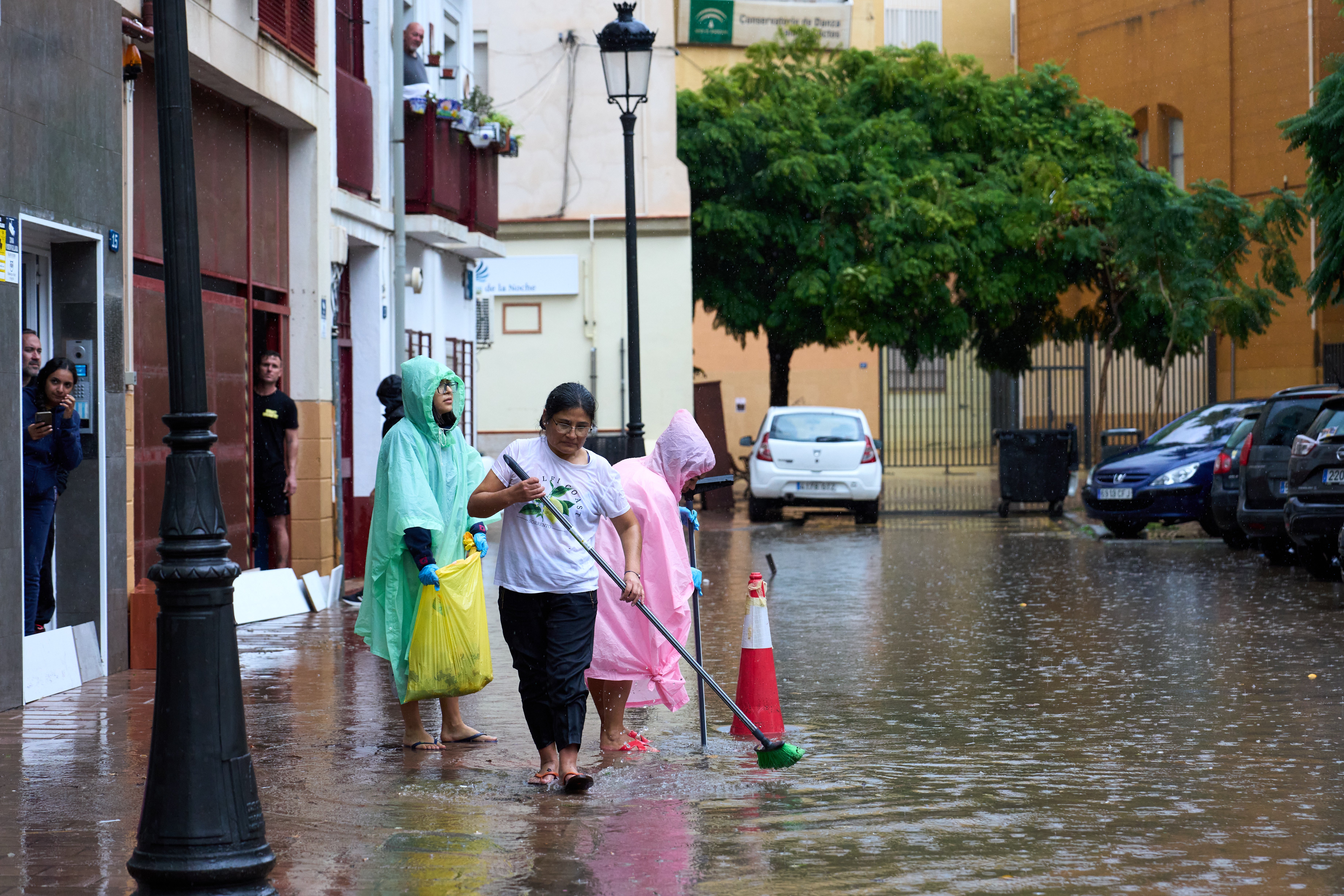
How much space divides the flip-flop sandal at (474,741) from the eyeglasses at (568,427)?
1.73m

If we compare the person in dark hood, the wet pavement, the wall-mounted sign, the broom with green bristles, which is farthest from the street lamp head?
the wall-mounted sign

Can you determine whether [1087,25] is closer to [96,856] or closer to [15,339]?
[15,339]

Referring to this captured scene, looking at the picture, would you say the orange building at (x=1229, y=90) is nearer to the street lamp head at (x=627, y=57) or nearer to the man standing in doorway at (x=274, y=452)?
the street lamp head at (x=627, y=57)

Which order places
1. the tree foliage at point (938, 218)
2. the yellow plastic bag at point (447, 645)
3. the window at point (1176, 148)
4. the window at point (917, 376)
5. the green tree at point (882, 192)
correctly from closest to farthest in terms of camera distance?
the yellow plastic bag at point (447, 645)
the tree foliage at point (938, 218)
the green tree at point (882, 192)
the window at point (1176, 148)
the window at point (917, 376)

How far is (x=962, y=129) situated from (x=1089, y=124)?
2.56m

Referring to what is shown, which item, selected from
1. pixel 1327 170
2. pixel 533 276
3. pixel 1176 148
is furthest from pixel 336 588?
pixel 1176 148

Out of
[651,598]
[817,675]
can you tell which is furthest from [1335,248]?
[651,598]

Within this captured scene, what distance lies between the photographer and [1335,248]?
20000 mm

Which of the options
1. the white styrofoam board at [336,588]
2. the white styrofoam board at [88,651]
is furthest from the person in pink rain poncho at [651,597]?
the white styrofoam board at [336,588]

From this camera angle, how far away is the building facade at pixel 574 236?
28250 millimetres

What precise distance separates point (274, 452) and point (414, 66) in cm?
612

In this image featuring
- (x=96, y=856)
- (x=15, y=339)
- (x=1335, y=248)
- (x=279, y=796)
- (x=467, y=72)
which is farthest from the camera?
(x=467, y=72)

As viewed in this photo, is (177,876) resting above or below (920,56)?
below

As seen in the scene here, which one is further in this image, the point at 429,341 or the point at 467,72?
the point at 467,72
